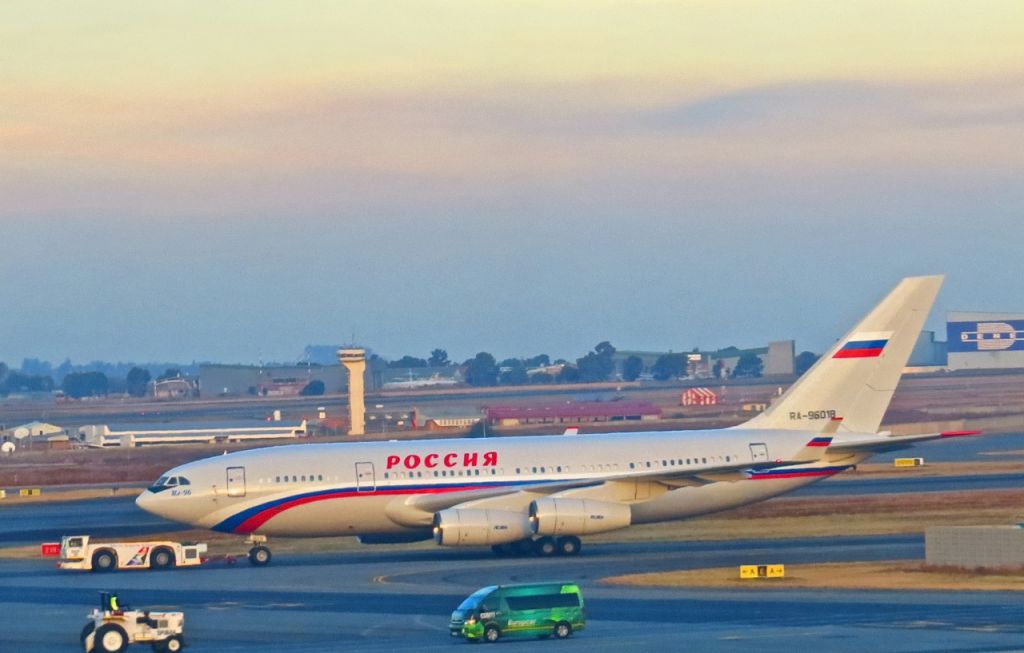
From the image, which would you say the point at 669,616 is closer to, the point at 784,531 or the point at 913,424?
the point at 784,531

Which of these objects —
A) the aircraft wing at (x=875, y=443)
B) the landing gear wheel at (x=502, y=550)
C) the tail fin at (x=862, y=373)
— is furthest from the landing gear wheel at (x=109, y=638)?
the tail fin at (x=862, y=373)

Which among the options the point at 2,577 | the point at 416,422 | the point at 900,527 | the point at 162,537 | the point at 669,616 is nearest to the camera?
the point at 669,616

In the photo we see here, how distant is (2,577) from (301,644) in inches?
908

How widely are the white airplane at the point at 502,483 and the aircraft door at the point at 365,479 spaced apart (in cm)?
3

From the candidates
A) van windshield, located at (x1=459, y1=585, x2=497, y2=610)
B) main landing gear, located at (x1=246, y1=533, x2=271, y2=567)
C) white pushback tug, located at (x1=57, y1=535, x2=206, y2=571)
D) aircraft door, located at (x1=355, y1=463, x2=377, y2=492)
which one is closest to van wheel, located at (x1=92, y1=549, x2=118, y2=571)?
white pushback tug, located at (x1=57, y1=535, x2=206, y2=571)

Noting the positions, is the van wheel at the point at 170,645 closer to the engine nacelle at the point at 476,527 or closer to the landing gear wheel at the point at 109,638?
the landing gear wheel at the point at 109,638

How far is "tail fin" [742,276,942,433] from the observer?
61000 mm

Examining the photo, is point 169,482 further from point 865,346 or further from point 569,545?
point 865,346

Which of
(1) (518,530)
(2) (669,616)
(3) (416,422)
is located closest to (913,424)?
(3) (416,422)

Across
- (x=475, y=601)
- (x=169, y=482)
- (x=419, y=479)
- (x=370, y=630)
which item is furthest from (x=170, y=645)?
(x=169, y=482)

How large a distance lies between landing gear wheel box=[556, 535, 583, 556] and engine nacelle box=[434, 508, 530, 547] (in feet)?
5.13

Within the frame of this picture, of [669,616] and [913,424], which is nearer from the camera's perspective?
[669,616]

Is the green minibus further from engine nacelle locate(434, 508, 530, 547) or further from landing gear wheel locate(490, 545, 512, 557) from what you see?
landing gear wheel locate(490, 545, 512, 557)

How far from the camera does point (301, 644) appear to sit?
122ft
